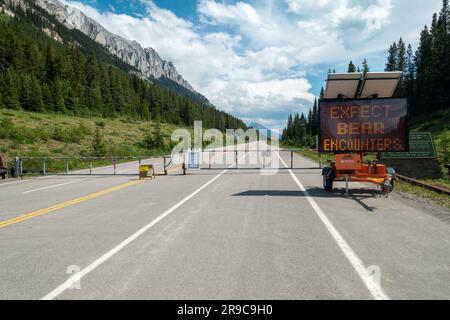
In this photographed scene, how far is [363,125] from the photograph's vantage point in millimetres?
12578

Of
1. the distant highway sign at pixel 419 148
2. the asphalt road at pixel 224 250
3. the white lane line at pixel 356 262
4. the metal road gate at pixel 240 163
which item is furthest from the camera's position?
the metal road gate at pixel 240 163

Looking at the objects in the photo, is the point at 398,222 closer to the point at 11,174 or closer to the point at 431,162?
the point at 431,162

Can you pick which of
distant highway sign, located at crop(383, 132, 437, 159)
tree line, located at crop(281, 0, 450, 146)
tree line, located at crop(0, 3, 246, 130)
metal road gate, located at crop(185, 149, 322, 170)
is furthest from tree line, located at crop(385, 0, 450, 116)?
tree line, located at crop(0, 3, 246, 130)

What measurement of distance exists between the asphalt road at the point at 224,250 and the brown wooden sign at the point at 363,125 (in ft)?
8.13

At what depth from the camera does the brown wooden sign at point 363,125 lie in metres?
12.4

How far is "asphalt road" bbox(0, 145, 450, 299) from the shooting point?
14.0 ft

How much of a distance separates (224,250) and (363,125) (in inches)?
343

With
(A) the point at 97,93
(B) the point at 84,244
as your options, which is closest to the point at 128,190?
(B) the point at 84,244

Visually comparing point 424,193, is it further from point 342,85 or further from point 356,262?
point 356,262

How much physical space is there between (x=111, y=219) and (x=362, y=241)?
5.47 metres

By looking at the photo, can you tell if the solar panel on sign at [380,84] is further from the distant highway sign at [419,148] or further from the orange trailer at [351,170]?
the distant highway sign at [419,148]

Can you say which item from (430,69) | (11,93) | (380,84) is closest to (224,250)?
(380,84)

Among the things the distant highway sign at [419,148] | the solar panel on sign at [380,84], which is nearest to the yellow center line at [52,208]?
the solar panel on sign at [380,84]

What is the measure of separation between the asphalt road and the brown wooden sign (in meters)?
2.48
